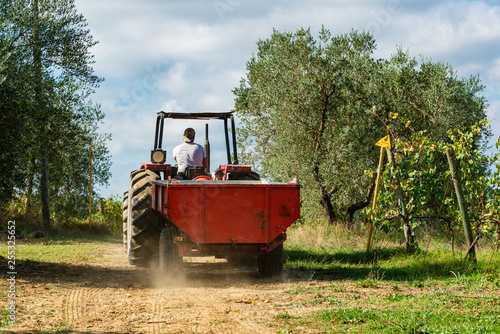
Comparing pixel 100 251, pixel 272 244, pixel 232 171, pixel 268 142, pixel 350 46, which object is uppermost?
pixel 350 46

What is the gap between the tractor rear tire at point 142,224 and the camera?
855 cm

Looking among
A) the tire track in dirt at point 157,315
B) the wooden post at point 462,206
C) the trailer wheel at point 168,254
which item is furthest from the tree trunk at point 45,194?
the wooden post at point 462,206

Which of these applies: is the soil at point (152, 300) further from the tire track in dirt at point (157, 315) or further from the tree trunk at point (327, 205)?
the tree trunk at point (327, 205)

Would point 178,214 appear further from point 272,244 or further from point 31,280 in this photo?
point 31,280

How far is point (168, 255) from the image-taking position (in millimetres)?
7809

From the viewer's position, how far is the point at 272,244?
25.6ft

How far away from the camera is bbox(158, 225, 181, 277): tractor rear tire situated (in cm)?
780

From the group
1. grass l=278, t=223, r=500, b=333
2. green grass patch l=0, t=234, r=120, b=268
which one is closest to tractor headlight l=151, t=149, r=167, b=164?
green grass patch l=0, t=234, r=120, b=268

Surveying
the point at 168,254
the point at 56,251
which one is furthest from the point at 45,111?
the point at 168,254

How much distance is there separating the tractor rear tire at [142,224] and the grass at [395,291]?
100.0 inches

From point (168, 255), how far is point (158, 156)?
242 centimetres

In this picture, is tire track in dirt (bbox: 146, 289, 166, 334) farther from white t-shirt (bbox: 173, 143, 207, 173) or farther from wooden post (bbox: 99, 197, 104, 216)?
wooden post (bbox: 99, 197, 104, 216)

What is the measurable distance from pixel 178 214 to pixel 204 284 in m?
1.13

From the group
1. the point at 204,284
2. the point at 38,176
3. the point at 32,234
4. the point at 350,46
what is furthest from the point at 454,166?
the point at 38,176
